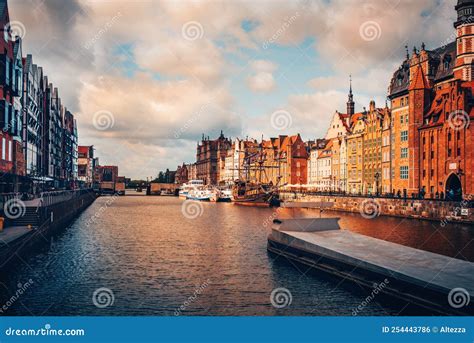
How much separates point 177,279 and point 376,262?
37.4ft

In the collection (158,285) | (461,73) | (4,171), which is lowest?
(158,285)

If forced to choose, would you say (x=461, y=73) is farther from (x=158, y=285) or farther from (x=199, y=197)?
(x=199, y=197)

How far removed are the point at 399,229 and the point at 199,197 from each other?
10502 cm

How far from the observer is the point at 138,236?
157 feet

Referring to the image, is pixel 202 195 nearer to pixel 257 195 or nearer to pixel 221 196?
pixel 221 196

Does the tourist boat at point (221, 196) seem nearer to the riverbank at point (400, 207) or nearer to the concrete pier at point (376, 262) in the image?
the riverbank at point (400, 207)

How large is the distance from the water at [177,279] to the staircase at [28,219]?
2599 millimetres

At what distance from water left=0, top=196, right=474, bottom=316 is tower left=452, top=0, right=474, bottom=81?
33460 millimetres

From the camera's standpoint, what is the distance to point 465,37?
68750 mm

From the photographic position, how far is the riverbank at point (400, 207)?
5322 cm

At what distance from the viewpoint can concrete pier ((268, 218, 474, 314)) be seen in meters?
19.2

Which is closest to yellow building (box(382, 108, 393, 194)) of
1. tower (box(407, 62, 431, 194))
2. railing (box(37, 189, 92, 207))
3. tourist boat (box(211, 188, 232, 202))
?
tower (box(407, 62, 431, 194))

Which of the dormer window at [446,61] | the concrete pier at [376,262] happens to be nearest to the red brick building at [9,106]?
the concrete pier at [376,262]
